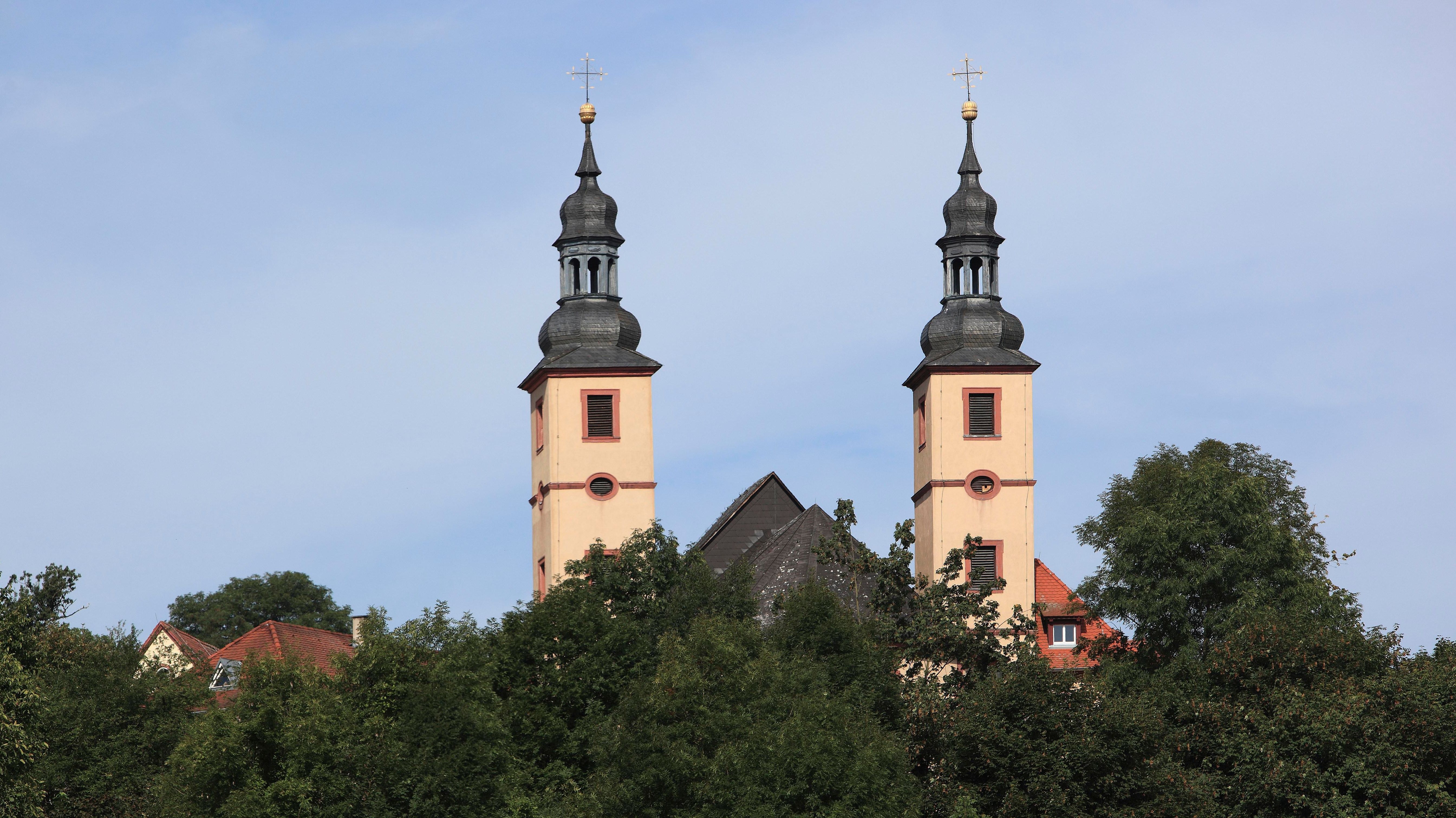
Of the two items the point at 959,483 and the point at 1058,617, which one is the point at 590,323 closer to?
the point at 959,483

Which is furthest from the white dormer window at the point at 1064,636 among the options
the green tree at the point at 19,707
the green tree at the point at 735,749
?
the green tree at the point at 19,707

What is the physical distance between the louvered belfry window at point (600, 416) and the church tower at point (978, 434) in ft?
28.4

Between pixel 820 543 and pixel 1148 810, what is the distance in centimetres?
1331

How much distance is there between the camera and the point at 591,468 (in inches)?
2500

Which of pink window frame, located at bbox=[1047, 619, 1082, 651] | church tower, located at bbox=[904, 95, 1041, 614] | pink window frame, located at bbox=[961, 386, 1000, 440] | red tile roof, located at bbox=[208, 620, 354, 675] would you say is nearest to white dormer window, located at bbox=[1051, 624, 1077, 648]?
pink window frame, located at bbox=[1047, 619, 1082, 651]

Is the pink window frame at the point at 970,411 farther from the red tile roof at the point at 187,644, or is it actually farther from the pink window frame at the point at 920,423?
the red tile roof at the point at 187,644

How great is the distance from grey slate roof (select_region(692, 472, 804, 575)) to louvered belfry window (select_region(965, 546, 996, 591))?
11.3 meters

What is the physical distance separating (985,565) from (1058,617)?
35.8 ft

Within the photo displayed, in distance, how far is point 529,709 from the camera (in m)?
52.7

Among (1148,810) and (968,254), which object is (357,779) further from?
(968,254)

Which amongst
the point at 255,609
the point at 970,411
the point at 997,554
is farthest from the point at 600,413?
the point at 255,609

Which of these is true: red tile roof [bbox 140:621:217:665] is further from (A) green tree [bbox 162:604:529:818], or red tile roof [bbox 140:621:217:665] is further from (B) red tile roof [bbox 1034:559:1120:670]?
(B) red tile roof [bbox 1034:559:1120:670]

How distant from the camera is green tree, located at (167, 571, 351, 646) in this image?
335 feet

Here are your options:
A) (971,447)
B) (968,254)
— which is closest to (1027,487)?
(971,447)
